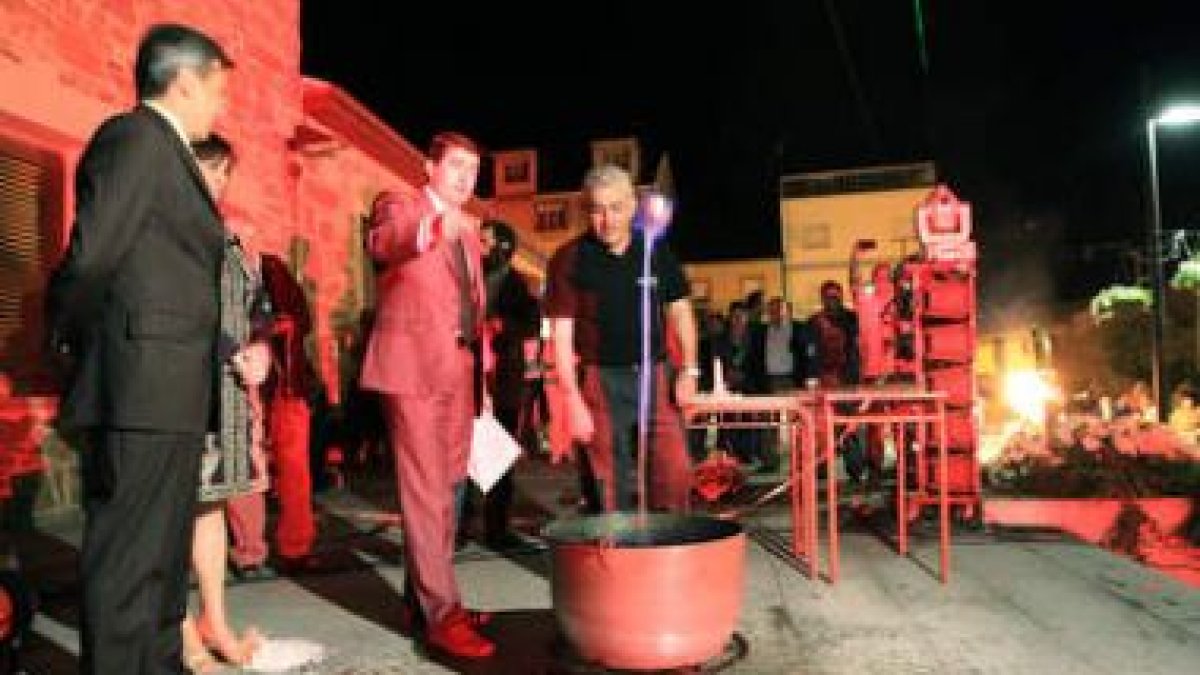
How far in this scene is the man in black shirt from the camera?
4.91 metres

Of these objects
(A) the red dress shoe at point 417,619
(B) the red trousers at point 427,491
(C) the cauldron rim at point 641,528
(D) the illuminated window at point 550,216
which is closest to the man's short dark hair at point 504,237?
(B) the red trousers at point 427,491

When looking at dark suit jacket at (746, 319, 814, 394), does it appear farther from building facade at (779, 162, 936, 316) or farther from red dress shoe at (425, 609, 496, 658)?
building facade at (779, 162, 936, 316)

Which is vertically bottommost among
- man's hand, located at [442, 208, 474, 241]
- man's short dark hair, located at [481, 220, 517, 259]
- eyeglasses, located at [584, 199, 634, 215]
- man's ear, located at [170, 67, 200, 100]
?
man's hand, located at [442, 208, 474, 241]

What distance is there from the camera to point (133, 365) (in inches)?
116

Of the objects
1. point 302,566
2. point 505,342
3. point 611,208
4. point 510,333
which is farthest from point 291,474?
point 611,208

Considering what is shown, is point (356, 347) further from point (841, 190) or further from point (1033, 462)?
point (841, 190)

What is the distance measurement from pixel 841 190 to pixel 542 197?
466 inches

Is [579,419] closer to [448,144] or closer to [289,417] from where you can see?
[448,144]

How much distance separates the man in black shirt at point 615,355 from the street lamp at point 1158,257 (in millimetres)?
13255

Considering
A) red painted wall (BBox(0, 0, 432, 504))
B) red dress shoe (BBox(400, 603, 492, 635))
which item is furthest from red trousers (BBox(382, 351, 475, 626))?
red painted wall (BBox(0, 0, 432, 504))

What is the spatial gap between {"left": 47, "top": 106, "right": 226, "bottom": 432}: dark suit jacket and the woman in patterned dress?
778 millimetres

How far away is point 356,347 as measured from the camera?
13.1 meters

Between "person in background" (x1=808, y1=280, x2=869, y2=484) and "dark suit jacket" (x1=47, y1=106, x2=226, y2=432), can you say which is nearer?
"dark suit jacket" (x1=47, y1=106, x2=226, y2=432)

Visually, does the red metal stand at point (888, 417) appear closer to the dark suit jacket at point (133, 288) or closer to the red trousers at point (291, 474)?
the red trousers at point (291, 474)
